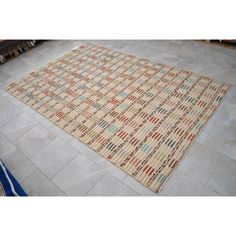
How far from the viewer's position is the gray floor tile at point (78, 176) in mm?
4457

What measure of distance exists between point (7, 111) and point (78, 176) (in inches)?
132

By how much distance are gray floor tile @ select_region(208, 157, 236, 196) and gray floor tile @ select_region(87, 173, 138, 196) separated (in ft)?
4.99

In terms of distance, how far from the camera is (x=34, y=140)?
5.55 metres

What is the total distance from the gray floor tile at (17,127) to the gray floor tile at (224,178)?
452 centimetres

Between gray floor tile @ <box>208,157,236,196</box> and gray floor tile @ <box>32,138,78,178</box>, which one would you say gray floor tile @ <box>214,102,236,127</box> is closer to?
gray floor tile @ <box>208,157,236,196</box>

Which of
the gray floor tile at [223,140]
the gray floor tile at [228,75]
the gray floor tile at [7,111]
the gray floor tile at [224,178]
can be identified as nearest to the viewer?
the gray floor tile at [224,178]

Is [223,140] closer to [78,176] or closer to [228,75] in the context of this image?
[228,75]

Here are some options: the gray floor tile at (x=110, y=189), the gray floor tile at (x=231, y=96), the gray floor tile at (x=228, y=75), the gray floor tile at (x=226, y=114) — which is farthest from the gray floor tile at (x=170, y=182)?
the gray floor tile at (x=228, y=75)

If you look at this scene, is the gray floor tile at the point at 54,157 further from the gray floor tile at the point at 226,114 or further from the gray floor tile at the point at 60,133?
the gray floor tile at the point at 226,114

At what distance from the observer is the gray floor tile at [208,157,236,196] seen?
412 centimetres

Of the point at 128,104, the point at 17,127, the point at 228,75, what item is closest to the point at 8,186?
the point at 17,127

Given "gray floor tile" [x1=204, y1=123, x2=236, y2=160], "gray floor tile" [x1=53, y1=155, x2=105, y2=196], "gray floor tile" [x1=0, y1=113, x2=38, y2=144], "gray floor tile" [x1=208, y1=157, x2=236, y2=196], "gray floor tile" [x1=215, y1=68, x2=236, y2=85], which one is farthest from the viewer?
"gray floor tile" [x1=215, y1=68, x2=236, y2=85]

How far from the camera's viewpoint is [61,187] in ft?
14.8

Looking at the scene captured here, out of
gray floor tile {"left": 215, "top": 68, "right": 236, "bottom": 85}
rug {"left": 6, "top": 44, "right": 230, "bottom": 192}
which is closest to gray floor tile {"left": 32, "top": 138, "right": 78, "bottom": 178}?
rug {"left": 6, "top": 44, "right": 230, "bottom": 192}
